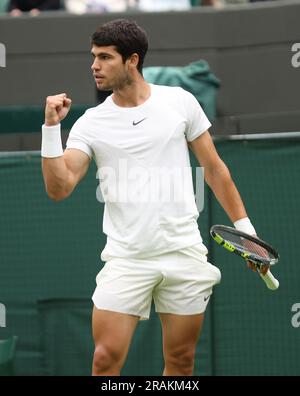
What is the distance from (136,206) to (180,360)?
75 centimetres

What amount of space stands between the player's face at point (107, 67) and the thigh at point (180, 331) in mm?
1077

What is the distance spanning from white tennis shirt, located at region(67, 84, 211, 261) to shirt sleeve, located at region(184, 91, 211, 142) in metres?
0.04

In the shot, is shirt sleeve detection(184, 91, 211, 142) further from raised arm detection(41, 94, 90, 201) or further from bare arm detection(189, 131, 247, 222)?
raised arm detection(41, 94, 90, 201)

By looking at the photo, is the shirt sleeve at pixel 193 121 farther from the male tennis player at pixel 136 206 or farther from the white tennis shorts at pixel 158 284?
the white tennis shorts at pixel 158 284

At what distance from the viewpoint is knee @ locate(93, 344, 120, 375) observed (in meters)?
5.25

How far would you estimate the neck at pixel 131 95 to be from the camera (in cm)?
534

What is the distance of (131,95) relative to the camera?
17.6 ft
